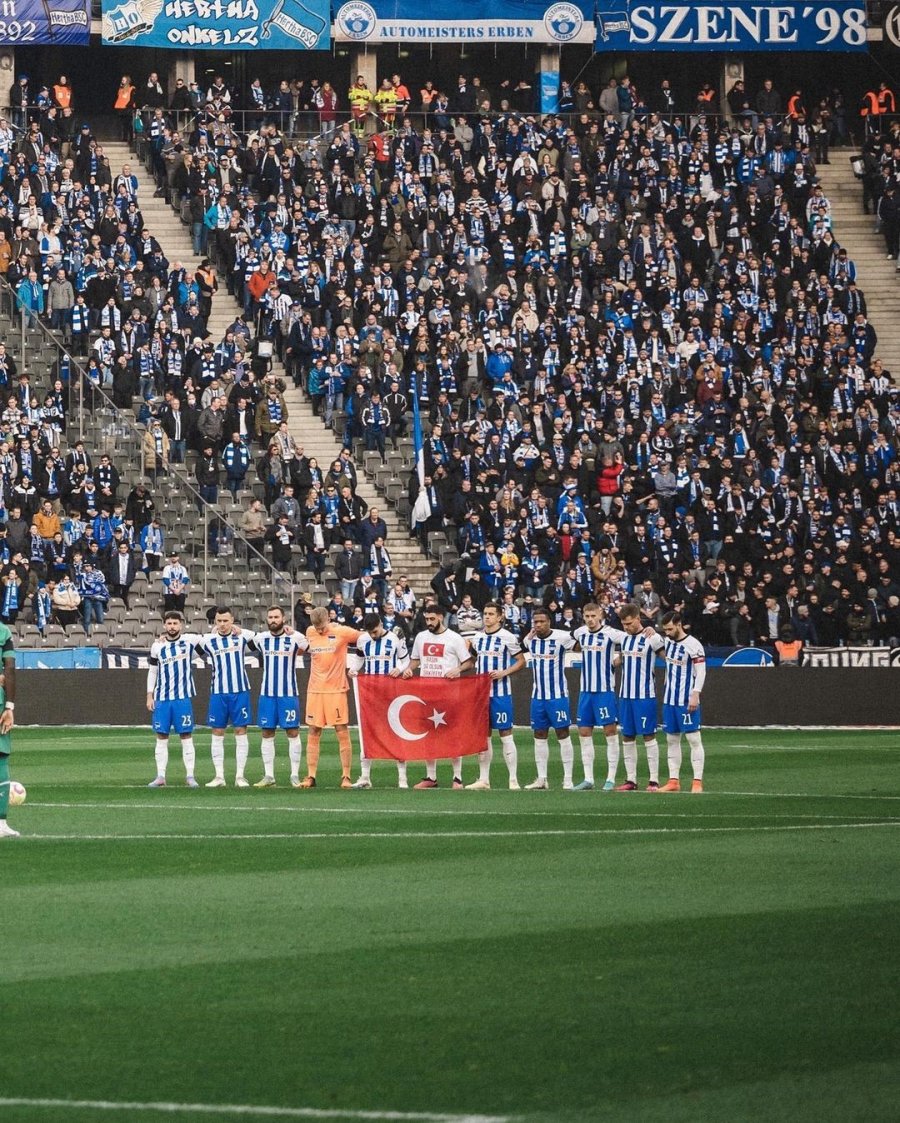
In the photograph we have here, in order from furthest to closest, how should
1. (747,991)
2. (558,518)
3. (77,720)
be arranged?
(558,518)
(77,720)
(747,991)

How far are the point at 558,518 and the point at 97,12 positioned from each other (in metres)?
22.9

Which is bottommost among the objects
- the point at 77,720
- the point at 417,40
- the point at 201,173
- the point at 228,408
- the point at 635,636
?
the point at 77,720

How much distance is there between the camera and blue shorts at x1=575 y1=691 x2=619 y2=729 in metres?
25.5

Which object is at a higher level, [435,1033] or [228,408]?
[228,408]

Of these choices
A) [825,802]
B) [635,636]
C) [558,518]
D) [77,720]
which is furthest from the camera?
[558,518]

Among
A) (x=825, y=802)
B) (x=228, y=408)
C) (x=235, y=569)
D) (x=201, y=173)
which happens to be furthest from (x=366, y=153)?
(x=825, y=802)

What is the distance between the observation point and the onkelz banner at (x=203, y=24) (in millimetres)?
53312

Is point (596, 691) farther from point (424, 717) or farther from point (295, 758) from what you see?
point (295, 758)

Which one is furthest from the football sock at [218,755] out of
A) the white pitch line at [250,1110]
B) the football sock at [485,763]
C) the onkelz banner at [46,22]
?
the onkelz banner at [46,22]

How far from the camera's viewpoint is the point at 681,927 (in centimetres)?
1235

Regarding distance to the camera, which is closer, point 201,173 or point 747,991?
point 747,991

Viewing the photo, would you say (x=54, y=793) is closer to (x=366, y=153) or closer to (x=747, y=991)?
(x=747, y=991)

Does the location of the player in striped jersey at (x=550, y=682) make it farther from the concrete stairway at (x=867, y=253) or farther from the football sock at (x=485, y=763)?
the concrete stairway at (x=867, y=253)

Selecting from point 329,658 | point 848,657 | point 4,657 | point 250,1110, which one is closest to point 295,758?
point 329,658
